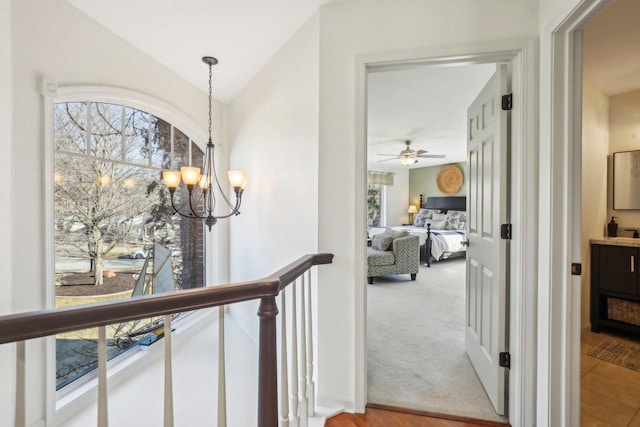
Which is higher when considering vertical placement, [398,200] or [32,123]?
[32,123]

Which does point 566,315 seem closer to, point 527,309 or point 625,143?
point 527,309

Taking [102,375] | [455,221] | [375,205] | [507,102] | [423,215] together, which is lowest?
[102,375]

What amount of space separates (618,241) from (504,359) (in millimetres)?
1921

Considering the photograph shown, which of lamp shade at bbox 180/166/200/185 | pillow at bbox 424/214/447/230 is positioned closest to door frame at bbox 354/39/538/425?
lamp shade at bbox 180/166/200/185

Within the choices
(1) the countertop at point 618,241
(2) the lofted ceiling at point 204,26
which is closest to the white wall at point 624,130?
(1) the countertop at point 618,241

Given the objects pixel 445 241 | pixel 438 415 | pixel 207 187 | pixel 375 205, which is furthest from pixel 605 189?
pixel 375 205

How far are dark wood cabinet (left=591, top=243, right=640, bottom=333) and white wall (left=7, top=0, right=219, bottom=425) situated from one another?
168 inches

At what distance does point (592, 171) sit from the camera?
2.75 meters

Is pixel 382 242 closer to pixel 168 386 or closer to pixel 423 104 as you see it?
pixel 423 104

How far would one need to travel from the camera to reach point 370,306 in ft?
11.8

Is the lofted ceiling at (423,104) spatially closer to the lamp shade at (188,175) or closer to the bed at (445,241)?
the bed at (445,241)

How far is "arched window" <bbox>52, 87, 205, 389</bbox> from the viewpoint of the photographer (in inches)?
76.2

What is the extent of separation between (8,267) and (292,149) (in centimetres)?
170

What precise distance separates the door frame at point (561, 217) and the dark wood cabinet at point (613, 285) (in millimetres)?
1829
